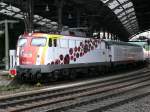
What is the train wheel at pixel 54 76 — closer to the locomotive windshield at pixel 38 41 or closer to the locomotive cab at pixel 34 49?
the locomotive cab at pixel 34 49

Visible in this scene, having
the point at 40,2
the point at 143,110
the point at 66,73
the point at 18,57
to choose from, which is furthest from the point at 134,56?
the point at 143,110

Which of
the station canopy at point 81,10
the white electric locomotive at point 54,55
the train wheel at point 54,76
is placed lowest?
the train wheel at point 54,76

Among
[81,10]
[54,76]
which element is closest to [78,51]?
[54,76]

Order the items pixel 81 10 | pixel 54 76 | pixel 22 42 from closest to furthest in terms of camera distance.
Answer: pixel 22 42 < pixel 54 76 < pixel 81 10

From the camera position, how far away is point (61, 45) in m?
26.4

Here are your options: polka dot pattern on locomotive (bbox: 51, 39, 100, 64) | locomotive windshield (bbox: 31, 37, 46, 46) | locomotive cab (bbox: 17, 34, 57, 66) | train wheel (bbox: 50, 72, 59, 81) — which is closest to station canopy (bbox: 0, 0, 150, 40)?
polka dot pattern on locomotive (bbox: 51, 39, 100, 64)

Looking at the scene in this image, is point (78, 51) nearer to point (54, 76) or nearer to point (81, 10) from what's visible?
point (54, 76)

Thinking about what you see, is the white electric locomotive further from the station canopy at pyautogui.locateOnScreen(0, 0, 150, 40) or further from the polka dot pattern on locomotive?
the station canopy at pyautogui.locateOnScreen(0, 0, 150, 40)

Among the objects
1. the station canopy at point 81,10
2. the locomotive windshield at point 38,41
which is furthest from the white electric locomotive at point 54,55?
the station canopy at point 81,10

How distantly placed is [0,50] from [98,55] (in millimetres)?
15470

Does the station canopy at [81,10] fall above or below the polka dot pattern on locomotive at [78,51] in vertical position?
above

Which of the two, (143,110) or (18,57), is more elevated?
(18,57)

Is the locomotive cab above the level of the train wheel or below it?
A: above

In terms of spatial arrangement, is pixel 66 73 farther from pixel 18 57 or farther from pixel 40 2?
pixel 40 2
